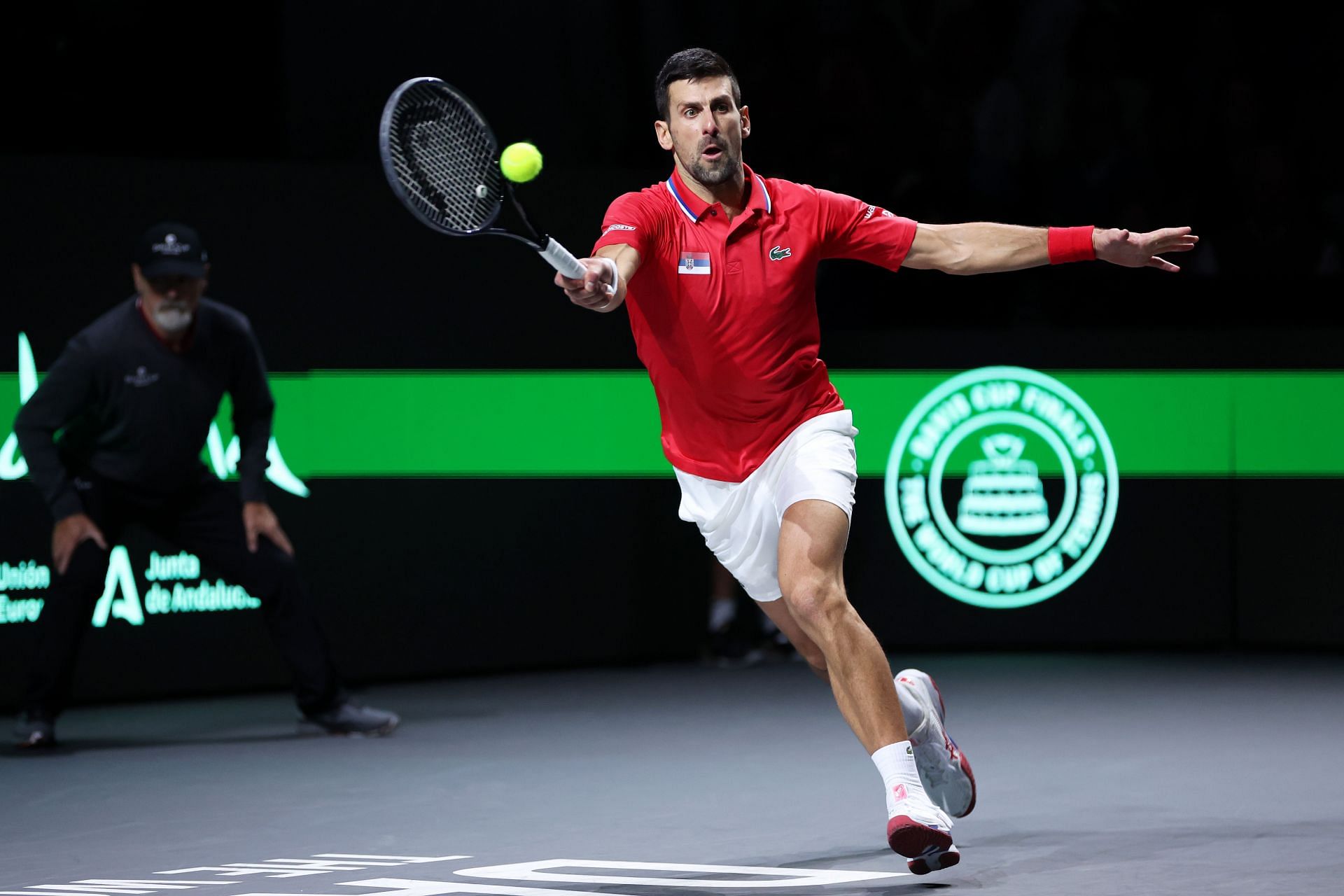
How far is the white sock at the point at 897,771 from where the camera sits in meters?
4.82

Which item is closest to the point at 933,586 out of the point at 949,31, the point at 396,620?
the point at 396,620

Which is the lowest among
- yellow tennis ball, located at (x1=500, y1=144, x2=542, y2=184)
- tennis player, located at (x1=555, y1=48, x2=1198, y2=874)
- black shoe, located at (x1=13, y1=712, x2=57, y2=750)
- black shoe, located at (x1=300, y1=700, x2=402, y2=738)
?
black shoe, located at (x1=300, y1=700, x2=402, y2=738)

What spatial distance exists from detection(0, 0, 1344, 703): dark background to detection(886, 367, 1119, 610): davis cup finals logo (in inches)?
5.0

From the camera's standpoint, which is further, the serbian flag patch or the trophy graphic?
the trophy graphic

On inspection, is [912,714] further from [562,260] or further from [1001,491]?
[1001,491]

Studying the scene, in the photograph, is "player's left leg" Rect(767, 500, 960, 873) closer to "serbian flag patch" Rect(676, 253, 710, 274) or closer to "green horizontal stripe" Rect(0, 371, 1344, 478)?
"serbian flag patch" Rect(676, 253, 710, 274)

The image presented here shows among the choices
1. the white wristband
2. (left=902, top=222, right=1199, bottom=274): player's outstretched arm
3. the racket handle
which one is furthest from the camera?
(left=902, top=222, right=1199, bottom=274): player's outstretched arm

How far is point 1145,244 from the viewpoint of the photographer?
202 inches

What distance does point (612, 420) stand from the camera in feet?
31.3

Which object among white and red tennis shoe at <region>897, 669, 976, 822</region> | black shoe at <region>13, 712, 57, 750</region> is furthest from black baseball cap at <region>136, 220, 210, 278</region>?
white and red tennis shoe at <region>897, 669, 976, 822</region>

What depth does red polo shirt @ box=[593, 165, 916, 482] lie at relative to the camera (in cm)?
529

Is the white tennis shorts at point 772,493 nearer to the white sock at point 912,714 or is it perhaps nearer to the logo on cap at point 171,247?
the white sock at point 912,714

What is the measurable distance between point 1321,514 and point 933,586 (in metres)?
1.91

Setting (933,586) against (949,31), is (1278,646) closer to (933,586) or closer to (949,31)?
(933,586)
